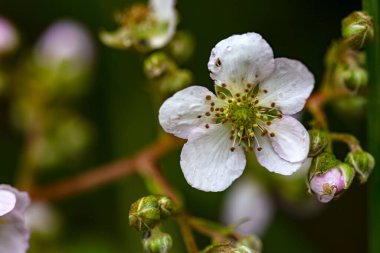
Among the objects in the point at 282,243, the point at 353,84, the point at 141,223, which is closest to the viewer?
the point at 141,223

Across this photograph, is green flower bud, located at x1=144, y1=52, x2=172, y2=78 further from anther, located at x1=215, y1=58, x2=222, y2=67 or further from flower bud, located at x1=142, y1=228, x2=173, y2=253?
flower bud, located at x1=142, y1=228, x2=173, y2=253

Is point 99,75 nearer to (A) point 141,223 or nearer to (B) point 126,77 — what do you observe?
(B) point 126,77

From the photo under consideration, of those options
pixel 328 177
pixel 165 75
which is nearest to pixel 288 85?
pixel 328 177

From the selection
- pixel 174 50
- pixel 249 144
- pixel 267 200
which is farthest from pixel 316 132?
pixel 267 200

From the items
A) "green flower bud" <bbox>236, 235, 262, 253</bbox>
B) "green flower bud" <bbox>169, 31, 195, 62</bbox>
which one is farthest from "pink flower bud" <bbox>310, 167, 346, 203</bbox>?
"green flower bud" <bbox>169, 31, 195, 62</bbox>

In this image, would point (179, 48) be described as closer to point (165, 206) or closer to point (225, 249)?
point (165, 206)

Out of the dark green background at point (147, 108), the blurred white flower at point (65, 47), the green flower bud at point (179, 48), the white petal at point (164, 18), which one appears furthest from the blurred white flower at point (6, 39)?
the green flower bud at point (179, 48)
